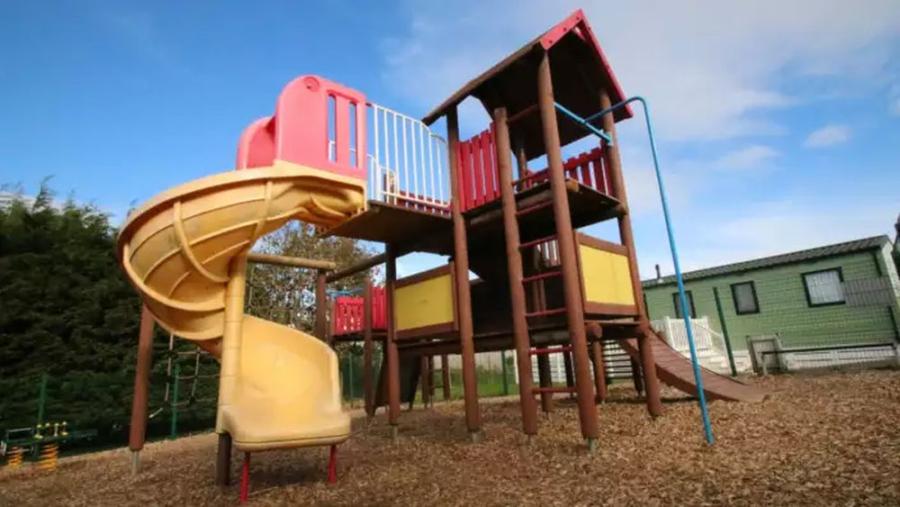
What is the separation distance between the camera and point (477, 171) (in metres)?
7.64

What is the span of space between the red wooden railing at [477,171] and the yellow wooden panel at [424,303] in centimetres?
131

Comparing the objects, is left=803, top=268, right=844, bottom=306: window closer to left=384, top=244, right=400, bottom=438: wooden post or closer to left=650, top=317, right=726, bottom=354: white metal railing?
left=650, top=317, right=726, bottom=354: white metal railing

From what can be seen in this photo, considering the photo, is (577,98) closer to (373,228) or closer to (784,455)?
(373,228)

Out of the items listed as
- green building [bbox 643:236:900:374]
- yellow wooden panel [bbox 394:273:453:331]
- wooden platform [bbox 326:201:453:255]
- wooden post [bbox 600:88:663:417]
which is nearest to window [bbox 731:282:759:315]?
green building [bbox 643:236:900:374]

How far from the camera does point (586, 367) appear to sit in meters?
5.53

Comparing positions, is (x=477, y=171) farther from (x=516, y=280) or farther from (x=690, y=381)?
(x=690, y=381)

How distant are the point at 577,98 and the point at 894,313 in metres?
14.1

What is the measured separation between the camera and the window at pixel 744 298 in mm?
19609

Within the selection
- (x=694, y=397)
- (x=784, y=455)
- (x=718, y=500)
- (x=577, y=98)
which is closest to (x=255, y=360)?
(x=718, y=500)

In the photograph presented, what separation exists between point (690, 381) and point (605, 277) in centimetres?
355

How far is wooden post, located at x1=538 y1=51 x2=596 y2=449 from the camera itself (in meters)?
5.56

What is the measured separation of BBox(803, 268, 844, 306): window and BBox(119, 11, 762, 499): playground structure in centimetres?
1216

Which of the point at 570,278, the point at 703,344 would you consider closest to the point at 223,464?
the point at 570,278

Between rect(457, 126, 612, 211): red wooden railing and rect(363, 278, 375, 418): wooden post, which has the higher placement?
rect(457, 126, 612, 211): red wooden railing
